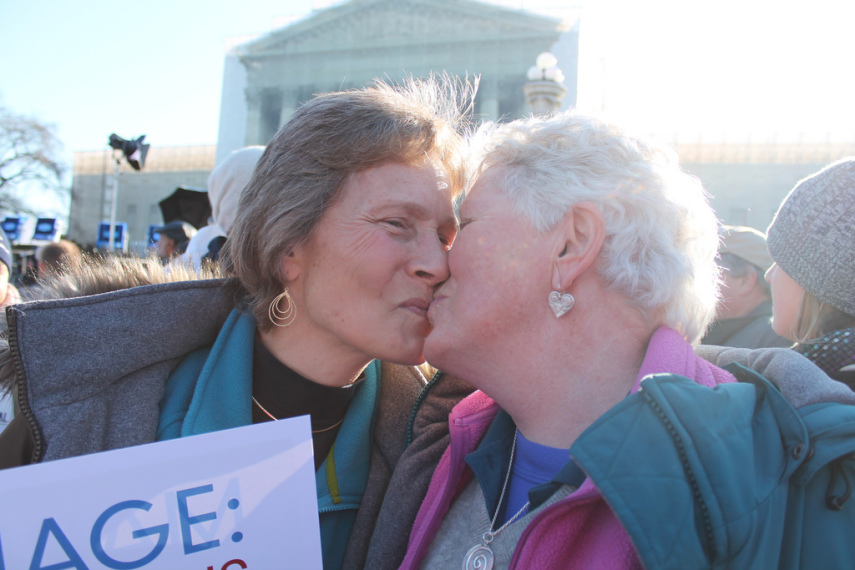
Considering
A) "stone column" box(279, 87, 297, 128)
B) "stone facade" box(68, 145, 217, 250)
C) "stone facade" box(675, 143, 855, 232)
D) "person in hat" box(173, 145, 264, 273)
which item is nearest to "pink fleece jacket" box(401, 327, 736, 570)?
"person in hat" box(173, 145, 264, 273)

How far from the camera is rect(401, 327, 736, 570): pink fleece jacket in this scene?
132 cm

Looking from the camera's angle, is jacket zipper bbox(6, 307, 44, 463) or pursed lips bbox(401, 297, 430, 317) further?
pursed lips bbox(401, 297, 430, 317)

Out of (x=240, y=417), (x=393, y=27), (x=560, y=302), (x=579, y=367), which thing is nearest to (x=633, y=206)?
(x=560, y=302)

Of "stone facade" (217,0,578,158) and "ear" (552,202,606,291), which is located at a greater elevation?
"stone facade" (217,0,578,158)

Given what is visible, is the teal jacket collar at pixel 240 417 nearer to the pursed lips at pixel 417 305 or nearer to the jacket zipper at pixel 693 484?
the pursed lips at pixel 417 305

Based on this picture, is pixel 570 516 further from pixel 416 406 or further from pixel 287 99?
pixel 287 99

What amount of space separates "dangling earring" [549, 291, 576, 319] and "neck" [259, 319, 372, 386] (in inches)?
27.1

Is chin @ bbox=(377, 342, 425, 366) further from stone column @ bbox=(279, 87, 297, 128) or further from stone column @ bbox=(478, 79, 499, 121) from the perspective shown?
stone column @ bbox=(279, 87, 297, 128)

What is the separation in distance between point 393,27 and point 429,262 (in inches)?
1777

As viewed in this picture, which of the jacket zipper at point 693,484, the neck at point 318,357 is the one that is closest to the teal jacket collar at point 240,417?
the neck at point 318,357

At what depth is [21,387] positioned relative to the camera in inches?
67.1

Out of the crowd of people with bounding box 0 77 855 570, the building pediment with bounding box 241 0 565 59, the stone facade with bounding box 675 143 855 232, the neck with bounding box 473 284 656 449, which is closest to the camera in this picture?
the crowd of people with bounding box 0 77 855 570

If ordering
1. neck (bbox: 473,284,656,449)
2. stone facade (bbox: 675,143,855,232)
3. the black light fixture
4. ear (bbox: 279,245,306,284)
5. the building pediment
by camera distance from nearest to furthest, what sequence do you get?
1. neck (bbox: 473,284,656,449)
2. ear (bbox: 279,245,306,284)
3. the black light fixture
4. stone facade (bbox: 675,143,855,232)
5. the building pediment

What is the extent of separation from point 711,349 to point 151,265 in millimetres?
1904
